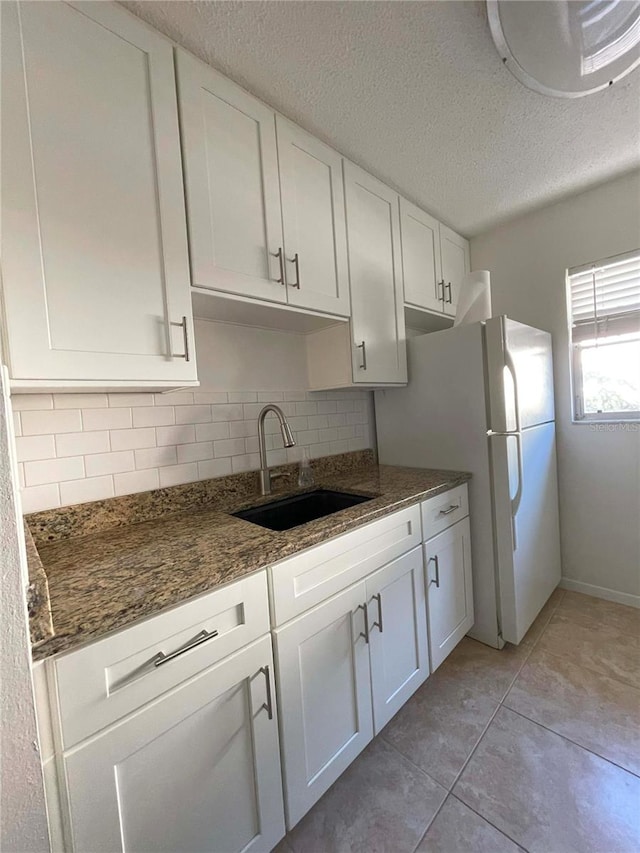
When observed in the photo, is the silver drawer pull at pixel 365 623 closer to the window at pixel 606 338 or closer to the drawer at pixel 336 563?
the drawer at pixel 336 563

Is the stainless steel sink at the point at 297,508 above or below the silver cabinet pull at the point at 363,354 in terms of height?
below

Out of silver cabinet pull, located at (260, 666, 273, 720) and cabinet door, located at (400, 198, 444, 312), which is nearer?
silver cabinet pull, located at (260, 666, 273, 720)

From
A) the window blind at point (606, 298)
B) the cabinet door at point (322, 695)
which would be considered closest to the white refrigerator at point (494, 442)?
the window blind at point (606, 298)

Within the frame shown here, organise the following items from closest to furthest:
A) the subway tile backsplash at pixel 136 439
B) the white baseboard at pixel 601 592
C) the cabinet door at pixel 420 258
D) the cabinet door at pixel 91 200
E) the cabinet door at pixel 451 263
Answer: the cabinet door at pixel 91 200
the subway tile backsplash at pixel 136 439
the cabinet door at pixel 420 258
the white baseboard at pixel 601 592
the cabinet door at pixel 451 263

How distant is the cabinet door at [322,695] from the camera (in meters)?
0.96

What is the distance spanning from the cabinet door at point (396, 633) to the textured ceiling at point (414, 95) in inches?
68.5

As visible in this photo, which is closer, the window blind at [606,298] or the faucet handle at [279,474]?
the faucet handle at [279,474]

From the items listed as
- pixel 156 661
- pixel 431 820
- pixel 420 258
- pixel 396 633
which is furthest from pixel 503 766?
pixel 420 258

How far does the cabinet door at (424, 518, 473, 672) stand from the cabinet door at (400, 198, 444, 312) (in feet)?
4.16

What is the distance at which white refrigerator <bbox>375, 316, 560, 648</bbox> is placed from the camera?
5.41ft

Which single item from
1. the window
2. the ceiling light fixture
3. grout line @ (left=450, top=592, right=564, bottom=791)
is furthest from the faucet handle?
the window

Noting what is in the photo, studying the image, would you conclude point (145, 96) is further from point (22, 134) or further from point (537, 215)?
point (537, 215)

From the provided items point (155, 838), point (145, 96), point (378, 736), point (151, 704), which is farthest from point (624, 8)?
point (378, 736)

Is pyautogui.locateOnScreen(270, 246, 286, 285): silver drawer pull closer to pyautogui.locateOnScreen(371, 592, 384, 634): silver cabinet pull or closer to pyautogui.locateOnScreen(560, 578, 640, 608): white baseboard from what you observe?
pyautogui.locateOnScreen(371, 592, 384, 634): silver cabinet pull
